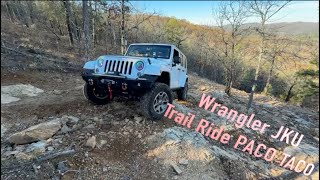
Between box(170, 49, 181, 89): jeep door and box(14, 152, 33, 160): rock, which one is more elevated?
box(170, 49, 181, 89): jeep door

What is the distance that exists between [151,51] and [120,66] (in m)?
1.79

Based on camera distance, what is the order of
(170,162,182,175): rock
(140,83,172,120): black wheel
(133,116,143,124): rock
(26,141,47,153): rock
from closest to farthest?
(26,141,47,153): rock
(170,162,182,175): rock
(140,83,172,120): black wheel
(133,116,143,124): rock

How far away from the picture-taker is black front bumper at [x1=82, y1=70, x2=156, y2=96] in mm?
6383

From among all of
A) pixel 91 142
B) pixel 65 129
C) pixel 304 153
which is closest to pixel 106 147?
pixel 91 142

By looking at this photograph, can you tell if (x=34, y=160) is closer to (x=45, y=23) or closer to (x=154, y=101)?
(x=154, y=101)

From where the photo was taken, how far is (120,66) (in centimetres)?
666

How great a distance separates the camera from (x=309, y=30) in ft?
49.1

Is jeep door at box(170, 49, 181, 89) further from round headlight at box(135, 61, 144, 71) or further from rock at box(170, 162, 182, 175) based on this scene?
rock at box(170, 162, 182, 175)

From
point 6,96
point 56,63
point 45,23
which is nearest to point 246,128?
point 6,96

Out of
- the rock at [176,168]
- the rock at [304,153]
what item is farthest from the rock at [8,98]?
the rock at [304,153]

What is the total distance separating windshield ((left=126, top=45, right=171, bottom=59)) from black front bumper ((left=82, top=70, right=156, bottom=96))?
1.68 m

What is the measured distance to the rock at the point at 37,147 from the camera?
5.29 m

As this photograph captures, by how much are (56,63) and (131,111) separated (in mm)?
10228

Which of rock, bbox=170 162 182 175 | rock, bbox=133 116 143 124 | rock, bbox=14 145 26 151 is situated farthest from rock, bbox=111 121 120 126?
rock, bbox=14 145 26 151
